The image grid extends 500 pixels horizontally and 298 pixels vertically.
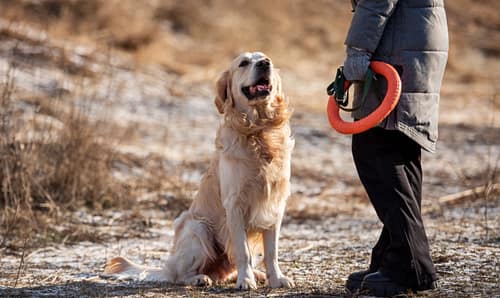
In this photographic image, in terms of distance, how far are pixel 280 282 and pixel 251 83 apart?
1.21 meters

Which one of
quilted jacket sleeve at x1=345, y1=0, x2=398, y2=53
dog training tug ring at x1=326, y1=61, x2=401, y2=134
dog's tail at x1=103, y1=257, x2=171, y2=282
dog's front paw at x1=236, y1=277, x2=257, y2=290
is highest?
quilted jacket sleeve at x1=345, y1=0, x2=398, y2=53

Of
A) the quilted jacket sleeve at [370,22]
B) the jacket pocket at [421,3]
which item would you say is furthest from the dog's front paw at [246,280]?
the jacket pocket at [421,3]

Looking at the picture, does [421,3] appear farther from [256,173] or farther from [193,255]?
[193,255]

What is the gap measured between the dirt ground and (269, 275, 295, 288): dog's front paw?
10 centimetres

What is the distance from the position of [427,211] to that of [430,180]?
2032 mm

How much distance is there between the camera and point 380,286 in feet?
14.8

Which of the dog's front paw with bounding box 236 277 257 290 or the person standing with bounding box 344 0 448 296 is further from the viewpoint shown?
the dog's front paw with bounding box 236 277 257 290

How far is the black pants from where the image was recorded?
4391 mm

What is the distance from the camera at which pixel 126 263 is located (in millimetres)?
5555

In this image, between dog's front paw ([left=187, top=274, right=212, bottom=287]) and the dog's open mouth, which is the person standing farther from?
dog's front paw ([left=187, top=274, right=212, bottom=287])

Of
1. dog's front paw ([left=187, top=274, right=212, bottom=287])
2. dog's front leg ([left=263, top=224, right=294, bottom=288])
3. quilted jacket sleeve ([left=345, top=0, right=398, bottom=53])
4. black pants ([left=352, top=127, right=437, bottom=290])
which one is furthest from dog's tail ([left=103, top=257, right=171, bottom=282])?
quilted jacket sleeve ([left=345, top=0, right=398, bottom=53])

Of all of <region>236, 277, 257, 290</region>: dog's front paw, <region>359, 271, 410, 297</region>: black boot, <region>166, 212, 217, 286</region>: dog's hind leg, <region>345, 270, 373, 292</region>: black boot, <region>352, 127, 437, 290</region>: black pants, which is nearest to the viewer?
<region>352, 127, 437, 290</region>: black pants

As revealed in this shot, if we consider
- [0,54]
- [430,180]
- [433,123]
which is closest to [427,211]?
[430,180]

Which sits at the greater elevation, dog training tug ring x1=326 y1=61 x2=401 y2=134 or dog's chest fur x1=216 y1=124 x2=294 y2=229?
dog training tug ring x1=326 y1=61 x2=401 y2=134
